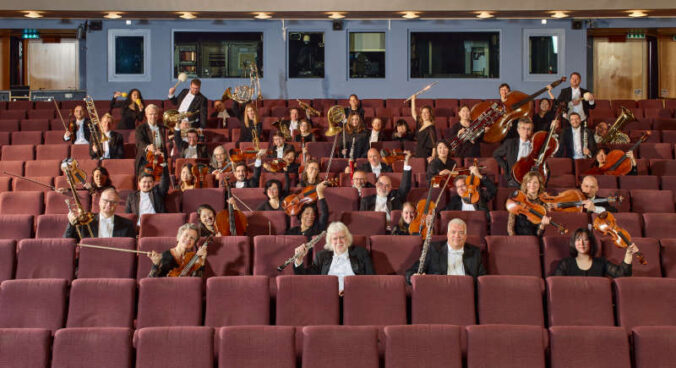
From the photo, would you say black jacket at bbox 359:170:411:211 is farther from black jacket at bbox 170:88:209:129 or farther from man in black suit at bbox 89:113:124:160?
black jacket at bbox 170:88:209:129

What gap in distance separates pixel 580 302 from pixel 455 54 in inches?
211

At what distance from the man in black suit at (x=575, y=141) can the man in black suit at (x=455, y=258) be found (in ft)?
7.37

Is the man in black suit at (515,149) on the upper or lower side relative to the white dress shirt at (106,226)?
upper

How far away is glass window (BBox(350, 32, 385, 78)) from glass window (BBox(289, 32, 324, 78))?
0.31 metres

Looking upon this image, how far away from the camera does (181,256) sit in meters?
3.66

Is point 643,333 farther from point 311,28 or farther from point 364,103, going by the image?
point 311,28

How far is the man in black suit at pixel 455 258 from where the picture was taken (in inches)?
145

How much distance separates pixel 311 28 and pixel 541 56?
2.25 m

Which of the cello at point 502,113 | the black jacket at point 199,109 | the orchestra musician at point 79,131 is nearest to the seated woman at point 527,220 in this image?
the cello at point 502,113

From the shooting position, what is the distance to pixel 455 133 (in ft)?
19.2

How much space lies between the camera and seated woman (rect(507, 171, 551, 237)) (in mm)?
4122

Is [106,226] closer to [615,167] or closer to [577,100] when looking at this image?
[615,167]

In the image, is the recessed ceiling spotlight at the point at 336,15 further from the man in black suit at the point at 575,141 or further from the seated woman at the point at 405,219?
the seated woman at the point at 405,219

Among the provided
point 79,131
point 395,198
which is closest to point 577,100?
point 395,198
